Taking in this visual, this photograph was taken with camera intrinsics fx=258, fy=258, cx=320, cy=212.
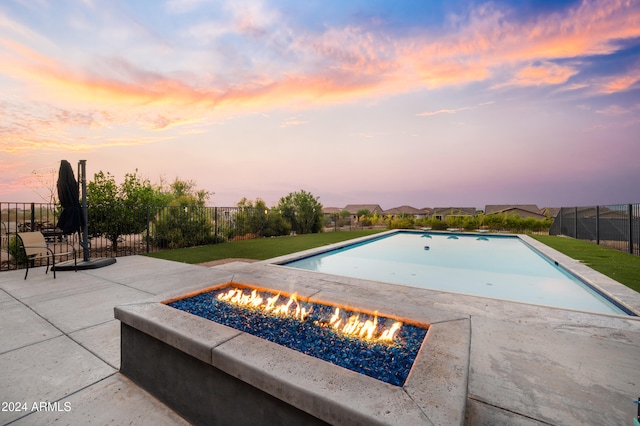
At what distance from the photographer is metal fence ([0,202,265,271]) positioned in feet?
→ 26.2

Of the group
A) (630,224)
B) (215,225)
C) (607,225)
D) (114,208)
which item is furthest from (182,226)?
(607,225)

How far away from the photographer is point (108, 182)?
9.55 meters

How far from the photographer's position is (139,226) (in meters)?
9.81

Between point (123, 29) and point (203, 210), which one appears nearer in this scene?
point (123, 29)

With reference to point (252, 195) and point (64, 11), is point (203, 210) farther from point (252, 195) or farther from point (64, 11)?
point (64, 11)

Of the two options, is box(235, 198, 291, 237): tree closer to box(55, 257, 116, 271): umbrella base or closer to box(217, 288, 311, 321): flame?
box(55, 257, 116, 271): umbrella base

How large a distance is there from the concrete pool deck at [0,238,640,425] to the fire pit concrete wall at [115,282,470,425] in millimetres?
160

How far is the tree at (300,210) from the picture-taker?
16531 millimetres

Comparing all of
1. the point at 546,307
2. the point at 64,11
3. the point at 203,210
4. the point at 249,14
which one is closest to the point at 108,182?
the point at 203,210

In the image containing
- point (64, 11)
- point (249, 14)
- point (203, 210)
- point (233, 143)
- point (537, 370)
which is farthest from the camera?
point (233, 143)

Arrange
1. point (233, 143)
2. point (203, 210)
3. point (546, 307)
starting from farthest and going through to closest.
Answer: point (233, 143) → point (203, 210) → point (546, 307)

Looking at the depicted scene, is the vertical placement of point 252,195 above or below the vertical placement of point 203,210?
above

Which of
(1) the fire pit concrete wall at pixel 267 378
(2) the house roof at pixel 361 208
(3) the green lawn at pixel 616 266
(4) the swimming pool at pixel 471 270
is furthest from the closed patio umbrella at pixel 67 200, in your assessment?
(2) the house roof at pixel 361 208

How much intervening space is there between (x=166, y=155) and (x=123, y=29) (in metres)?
8.69
